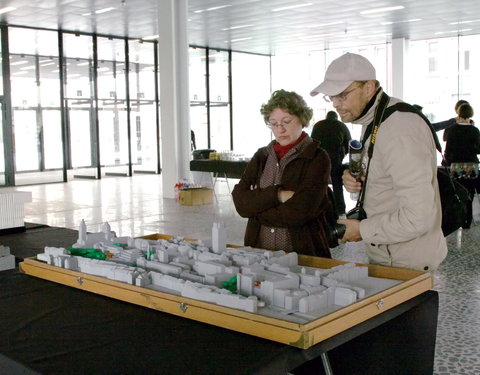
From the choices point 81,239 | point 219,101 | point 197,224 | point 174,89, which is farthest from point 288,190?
point 219,101

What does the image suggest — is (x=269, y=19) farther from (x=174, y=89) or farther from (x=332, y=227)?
(x=332, y=227)

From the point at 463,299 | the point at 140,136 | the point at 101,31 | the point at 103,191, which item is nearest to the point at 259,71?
the point at 140,136

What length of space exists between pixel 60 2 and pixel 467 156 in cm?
818

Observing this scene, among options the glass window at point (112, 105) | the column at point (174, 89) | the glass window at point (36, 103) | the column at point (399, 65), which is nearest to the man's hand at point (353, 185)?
the column at point (174, 89)

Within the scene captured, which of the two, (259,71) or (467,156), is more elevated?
(259,71)

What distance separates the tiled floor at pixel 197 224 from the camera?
357 cm

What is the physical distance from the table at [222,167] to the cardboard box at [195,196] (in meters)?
0.42

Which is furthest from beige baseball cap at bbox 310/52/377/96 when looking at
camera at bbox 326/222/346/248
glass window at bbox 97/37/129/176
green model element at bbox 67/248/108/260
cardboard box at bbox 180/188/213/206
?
glass window at bbox 97/37/129/176

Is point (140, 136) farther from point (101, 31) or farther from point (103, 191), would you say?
point (103, 191)

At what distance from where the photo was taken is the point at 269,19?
13.9m

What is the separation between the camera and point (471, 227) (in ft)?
Result: 25.2

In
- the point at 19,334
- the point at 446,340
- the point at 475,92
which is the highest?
the point at 475,92

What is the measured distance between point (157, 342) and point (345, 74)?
3.84 ft

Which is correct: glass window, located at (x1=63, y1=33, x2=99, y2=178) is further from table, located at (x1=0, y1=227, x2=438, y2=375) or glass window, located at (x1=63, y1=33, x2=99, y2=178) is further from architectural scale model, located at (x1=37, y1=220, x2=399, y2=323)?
table, located at (x1=0, y1=227, x2=438, y2=375)
